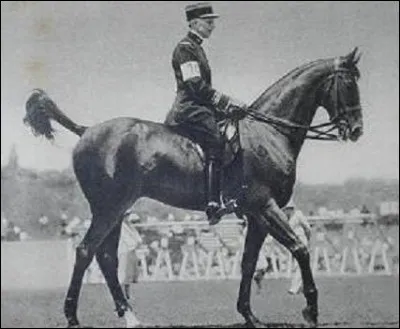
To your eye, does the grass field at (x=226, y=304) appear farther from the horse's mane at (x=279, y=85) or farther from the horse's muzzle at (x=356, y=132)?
the horse's mane at (x=279, y=85)

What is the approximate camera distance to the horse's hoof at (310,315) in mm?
3490

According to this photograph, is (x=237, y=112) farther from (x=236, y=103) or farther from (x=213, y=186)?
(x=213, y=186)

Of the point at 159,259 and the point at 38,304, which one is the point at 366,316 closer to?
the point at 159,259

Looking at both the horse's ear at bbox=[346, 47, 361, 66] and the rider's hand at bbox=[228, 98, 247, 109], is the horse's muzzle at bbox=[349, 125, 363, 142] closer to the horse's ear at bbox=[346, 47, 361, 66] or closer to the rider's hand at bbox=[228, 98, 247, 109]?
the horse's ear at bbox=[346, 47, 361, 66]

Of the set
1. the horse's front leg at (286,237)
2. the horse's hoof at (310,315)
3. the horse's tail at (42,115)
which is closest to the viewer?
the horse's front leg at (286,237)

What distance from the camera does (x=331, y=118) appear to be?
11.4 ft

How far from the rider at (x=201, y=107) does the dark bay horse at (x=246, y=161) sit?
0.04 m

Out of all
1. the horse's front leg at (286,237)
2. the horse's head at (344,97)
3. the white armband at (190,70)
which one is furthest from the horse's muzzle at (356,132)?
the white armband at (190,70)

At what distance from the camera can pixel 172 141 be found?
347 centimetres

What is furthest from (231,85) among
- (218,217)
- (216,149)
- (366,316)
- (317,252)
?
(366,316)

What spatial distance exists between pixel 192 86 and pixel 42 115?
2.12ft

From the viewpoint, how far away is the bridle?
136 inches

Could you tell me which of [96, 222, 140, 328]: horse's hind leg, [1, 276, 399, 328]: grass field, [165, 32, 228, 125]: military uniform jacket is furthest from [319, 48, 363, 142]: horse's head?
[96, 222, 140, 328]: horse's hind leg

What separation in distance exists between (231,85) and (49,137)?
767 mm
